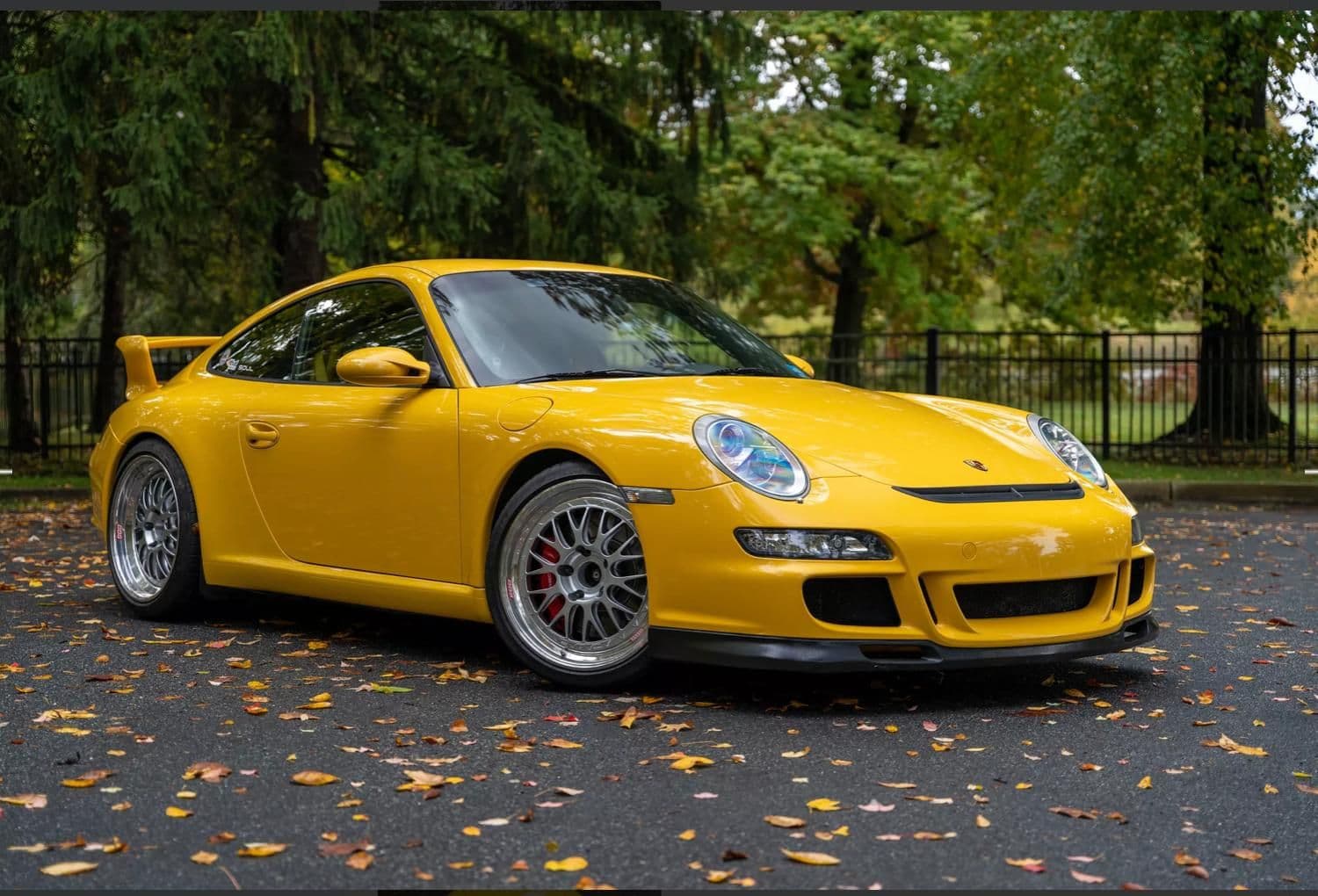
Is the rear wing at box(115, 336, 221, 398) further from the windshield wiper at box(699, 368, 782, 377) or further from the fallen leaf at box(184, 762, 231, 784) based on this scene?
the fallen leaf at box(184, 762, 231, 784)

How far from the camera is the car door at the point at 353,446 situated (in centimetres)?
608

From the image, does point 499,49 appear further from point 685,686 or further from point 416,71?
point 685,686

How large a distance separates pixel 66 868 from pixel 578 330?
317 centimetres

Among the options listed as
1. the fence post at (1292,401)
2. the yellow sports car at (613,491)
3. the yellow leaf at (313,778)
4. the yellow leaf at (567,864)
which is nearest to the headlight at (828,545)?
the yellow sports car at (613,491)

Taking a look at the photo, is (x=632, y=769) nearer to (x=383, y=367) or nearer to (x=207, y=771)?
(x=207, y=771)

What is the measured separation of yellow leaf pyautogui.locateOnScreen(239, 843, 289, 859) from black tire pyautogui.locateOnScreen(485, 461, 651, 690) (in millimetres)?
1812

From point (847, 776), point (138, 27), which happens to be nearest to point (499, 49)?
point (138, 27)

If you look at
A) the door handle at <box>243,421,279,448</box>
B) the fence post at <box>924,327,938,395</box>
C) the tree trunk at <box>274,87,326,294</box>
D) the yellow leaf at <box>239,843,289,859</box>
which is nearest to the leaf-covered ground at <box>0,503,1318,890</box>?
the yellow leaf at <box>239,843,289,859</box>

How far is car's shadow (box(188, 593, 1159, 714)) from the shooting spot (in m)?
5.51

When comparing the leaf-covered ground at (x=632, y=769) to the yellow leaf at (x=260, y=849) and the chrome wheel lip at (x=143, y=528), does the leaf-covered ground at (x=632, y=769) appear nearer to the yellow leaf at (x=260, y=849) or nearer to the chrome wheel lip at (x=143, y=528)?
the yellow leaf at (x=260, y=849)

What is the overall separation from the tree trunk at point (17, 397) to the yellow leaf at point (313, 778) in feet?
46.8

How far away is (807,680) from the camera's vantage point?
590cm

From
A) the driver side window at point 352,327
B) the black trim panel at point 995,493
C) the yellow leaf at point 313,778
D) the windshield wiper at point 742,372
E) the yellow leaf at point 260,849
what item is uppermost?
the driver side window at point 352,327

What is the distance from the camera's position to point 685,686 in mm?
5734
